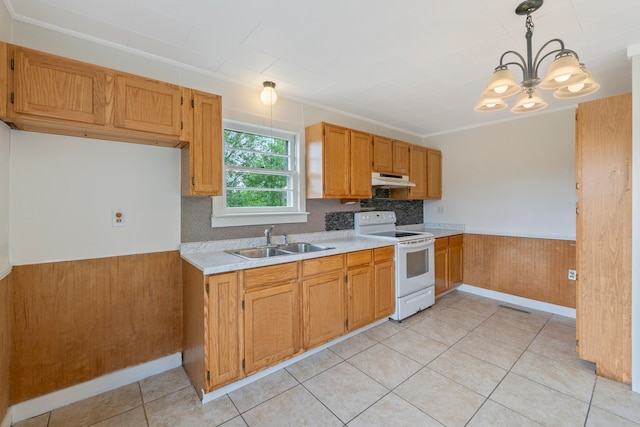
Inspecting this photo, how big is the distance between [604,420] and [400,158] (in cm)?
291

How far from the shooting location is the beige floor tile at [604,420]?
161 cm

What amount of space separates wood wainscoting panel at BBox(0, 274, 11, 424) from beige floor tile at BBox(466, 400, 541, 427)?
8.83 feet

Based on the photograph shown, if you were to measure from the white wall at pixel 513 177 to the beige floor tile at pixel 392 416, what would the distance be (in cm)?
289

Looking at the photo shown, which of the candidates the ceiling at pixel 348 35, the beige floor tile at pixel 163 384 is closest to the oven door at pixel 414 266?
the ceiling at pixel 348 35

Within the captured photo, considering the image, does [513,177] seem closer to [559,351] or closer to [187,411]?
[559,351]

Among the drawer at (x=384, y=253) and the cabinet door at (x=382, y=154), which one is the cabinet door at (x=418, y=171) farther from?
the drawer at (x=384, y=253)

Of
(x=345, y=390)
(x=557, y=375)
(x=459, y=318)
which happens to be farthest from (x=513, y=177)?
(x=345, y=390)

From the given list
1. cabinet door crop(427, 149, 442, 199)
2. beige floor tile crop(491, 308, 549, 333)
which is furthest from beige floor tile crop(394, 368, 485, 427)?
cabinet door crop(427, 149, 442, 199)

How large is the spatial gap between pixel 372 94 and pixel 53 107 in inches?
99.7

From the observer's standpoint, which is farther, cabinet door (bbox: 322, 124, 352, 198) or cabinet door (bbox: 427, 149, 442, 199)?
cabinet door (bbox: 427, 149, 442, 199)

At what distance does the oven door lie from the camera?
304cm

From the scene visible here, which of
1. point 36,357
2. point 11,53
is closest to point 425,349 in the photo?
point 36,357

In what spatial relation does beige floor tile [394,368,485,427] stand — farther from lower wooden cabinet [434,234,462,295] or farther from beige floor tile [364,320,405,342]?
lower wooden cabinet [434,234,462,295]

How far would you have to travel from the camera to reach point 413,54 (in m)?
2.08
